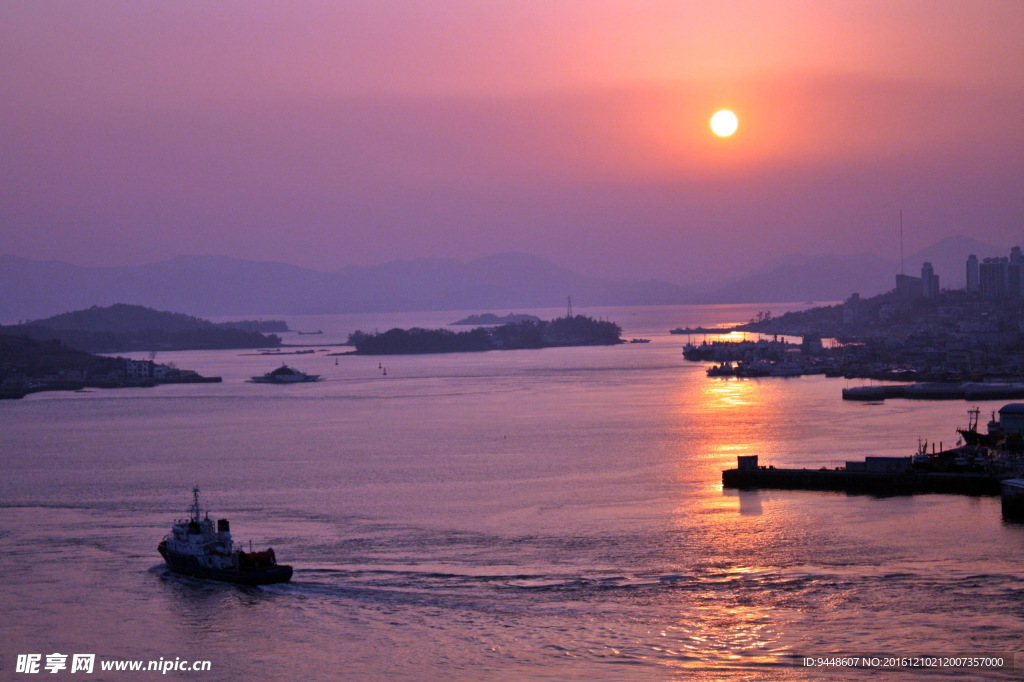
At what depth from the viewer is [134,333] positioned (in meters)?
87.0

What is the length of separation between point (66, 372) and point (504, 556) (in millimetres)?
39307

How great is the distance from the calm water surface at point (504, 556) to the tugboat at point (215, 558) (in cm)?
19

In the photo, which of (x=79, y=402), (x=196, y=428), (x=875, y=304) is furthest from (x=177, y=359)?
(x=875, y=304)

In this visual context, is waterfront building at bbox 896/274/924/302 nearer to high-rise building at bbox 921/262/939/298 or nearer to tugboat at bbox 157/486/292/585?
high-rise building at bbox 921/262/939/298

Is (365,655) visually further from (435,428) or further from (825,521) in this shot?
(435,428)

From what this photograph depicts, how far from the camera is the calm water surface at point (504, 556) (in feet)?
28.2

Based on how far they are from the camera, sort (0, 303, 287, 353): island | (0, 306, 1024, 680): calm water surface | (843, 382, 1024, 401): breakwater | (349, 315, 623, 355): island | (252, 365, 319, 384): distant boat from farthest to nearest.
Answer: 1. (0, 303, 287, 353): island
2. (349, 315, 623, 355): island
3. (252, 365, 319, 384): distant boat
4. (843, 382, 1024, 401): breakwater
5. (0, 306, 1024, 680): calm water surface

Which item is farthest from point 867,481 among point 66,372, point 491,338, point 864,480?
point 491,338

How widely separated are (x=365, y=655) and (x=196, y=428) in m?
17.8

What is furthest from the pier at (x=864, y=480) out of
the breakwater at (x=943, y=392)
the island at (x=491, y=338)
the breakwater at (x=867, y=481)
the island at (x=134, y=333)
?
the island at (x=134, y=333)

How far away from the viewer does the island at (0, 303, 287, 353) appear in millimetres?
74750

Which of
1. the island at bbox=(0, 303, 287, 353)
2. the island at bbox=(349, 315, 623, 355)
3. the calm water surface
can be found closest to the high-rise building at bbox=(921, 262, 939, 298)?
the island at bbox=(349, 315, 623, 355)

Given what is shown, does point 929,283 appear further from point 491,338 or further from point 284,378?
point 284,378

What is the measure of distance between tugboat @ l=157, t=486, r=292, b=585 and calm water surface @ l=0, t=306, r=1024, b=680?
7.4 inches
